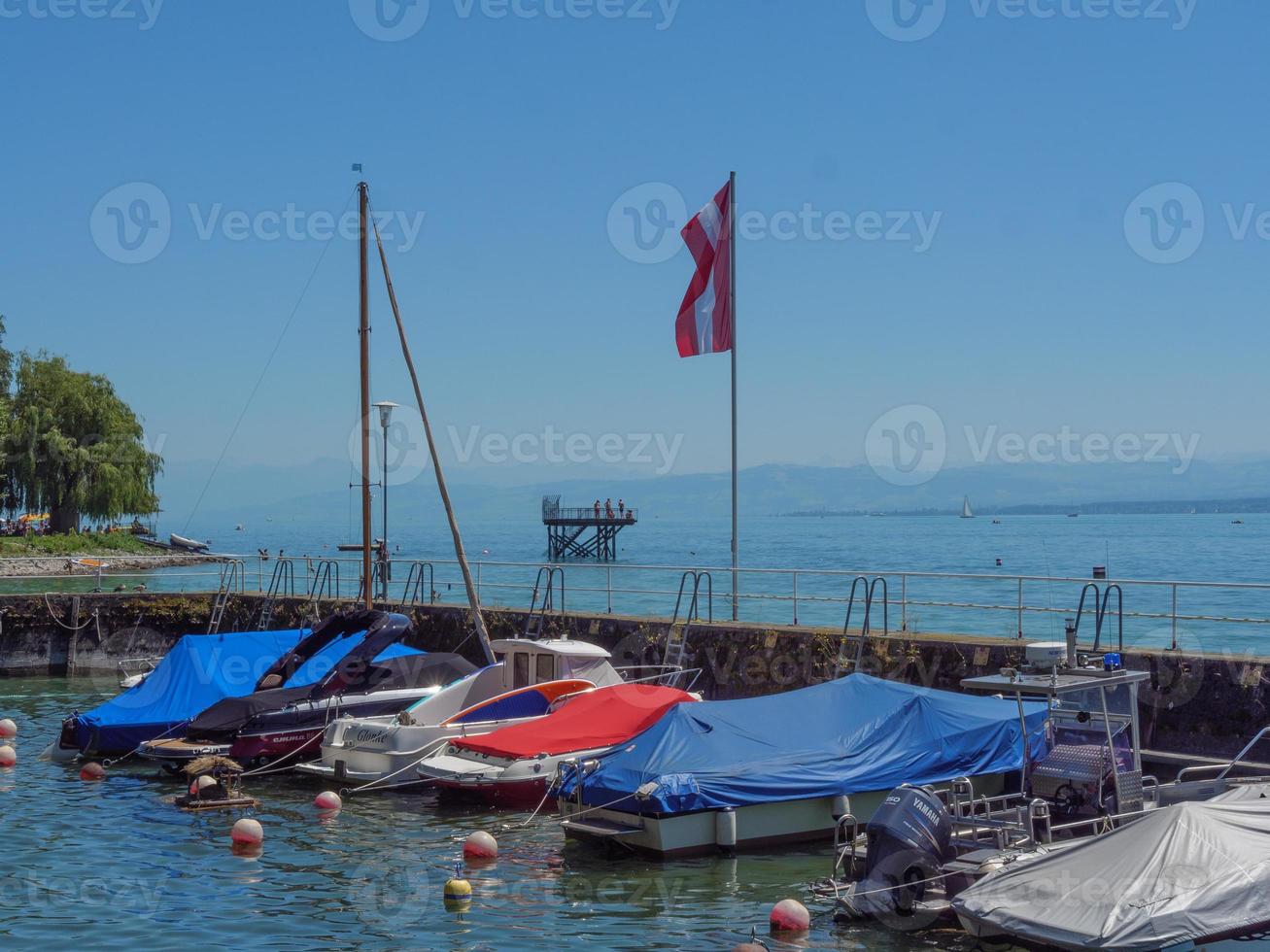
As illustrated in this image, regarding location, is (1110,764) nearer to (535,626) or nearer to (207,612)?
(535,626)

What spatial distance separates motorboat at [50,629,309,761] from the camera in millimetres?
22953

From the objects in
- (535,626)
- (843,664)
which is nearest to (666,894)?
(843,664)

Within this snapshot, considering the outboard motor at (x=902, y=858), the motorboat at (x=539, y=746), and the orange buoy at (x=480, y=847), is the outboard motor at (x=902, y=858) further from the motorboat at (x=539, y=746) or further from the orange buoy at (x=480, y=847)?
the motorboat at (x=539, y=746)

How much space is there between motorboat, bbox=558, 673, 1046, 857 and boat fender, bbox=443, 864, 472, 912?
2.12 m

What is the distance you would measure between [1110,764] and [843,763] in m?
3.97

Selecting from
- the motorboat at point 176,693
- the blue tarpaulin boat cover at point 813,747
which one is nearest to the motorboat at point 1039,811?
the blue tarpaulin boat cover at point 813,747

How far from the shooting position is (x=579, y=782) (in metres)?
16.9

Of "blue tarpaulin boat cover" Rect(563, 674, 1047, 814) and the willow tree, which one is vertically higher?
the willow tree

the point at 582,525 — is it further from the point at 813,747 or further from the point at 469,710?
the point at 813,747

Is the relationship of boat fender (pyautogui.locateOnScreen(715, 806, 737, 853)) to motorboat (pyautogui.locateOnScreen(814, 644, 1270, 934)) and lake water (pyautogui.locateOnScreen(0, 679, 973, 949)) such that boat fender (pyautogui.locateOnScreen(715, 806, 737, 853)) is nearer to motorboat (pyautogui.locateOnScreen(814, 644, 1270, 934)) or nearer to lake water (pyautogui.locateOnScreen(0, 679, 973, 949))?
lake water (pyautogui.locateOnScreen(0, 679, 973, 949))

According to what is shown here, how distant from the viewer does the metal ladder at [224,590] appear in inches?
1432

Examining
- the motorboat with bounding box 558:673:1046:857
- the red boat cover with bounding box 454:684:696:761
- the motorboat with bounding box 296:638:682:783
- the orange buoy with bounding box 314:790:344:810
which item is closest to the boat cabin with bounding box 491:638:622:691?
the motorboat with bounding box 296:638:682:783

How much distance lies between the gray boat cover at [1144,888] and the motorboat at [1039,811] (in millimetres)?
71

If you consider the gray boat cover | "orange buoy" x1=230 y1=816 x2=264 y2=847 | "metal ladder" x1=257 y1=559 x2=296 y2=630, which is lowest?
"orange buoy" x1=230 y1=816 x2=264 y2=847
